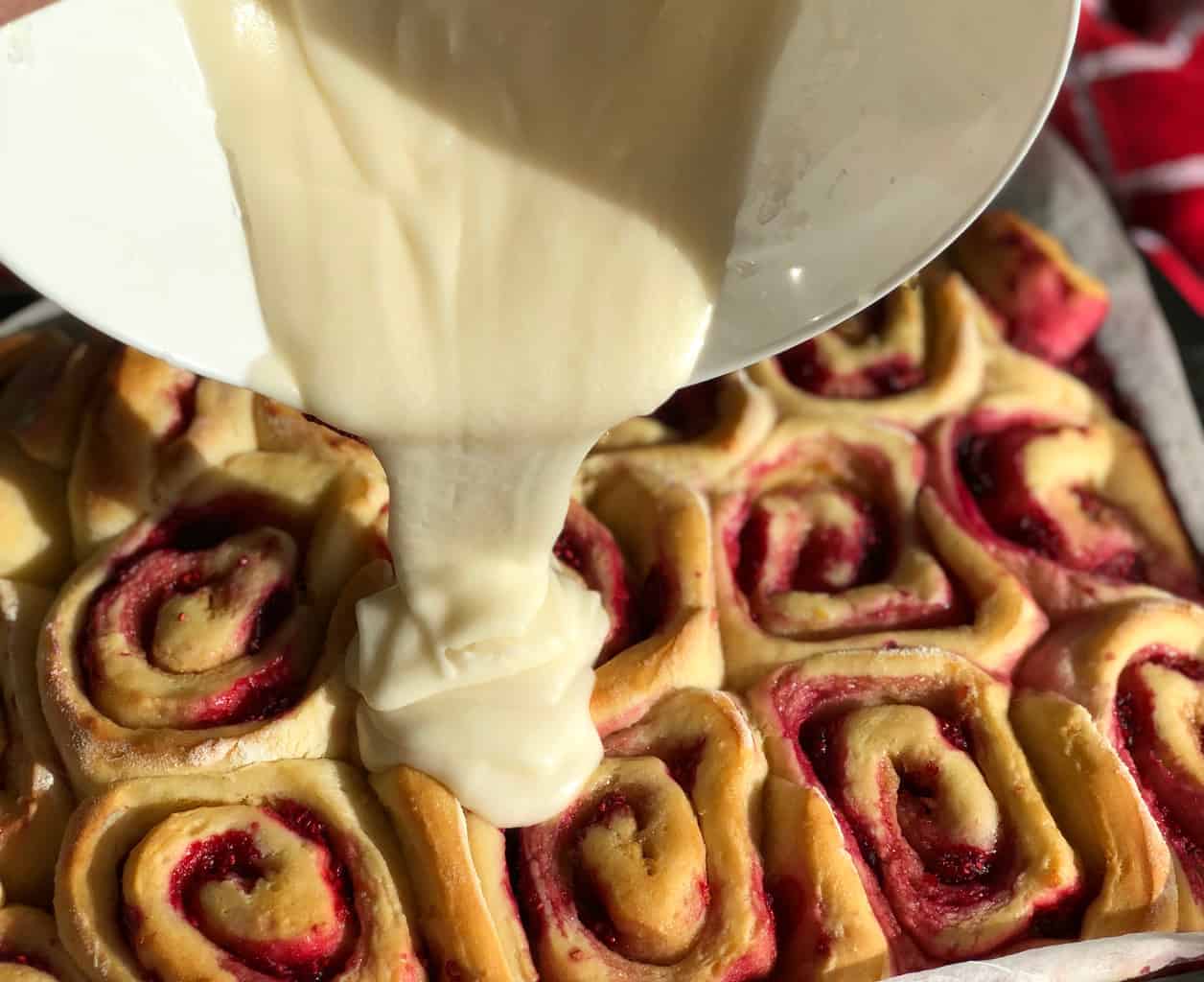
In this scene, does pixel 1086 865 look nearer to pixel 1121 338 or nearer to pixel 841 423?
pixel 841 423

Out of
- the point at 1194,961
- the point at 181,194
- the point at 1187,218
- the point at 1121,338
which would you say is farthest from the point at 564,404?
the point at 1187,218

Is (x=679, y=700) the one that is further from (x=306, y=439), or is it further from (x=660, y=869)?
(x=306, y=439)

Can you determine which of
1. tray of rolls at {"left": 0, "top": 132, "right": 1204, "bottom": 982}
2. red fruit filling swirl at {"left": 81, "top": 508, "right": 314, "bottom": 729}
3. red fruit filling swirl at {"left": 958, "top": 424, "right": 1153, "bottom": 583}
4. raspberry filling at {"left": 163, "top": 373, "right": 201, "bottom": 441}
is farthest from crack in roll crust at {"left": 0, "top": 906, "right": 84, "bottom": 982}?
red fruit filling swirl at {"left": 958, "top": 424, "right": 1153, "bottom": 583}

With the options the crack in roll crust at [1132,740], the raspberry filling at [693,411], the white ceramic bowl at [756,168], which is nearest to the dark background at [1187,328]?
the crack in roll crust at [1132,740]

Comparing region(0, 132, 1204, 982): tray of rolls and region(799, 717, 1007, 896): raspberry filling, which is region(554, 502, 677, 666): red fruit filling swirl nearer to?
region(0, 132, 1204, 982): tray of rolls

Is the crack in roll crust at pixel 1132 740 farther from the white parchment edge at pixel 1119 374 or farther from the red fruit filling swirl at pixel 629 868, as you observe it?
the red fruit filling swirl at pixel 629 868

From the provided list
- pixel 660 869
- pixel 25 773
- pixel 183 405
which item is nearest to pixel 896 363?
pixel 660 869

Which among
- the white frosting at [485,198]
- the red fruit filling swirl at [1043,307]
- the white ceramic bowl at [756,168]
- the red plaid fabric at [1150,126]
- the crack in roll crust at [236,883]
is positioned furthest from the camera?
the red plaid fabric at [1150,126]
